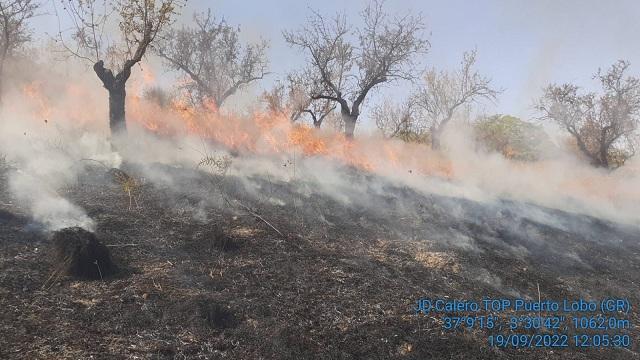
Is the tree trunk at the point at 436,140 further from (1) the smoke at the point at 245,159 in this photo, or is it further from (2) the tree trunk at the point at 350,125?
(2) the tree trunk at the point at 350,125

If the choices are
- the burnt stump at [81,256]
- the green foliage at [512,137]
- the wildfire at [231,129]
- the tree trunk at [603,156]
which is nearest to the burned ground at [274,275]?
the burnt stump at [81,256]

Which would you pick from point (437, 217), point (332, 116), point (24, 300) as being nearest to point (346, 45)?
point (437, 217)

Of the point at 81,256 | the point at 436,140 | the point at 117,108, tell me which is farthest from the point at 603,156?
the point at 81,256

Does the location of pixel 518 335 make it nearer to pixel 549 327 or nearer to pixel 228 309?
pixel 549 327

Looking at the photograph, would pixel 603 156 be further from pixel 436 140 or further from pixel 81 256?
pixel 81 256

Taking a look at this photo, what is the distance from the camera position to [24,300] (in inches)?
245

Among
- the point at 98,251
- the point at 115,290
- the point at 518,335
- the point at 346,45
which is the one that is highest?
the point at 346,45

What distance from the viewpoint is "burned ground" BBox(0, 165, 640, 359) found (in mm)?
6086

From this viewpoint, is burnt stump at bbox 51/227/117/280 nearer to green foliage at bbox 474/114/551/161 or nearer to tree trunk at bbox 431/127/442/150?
tree trunk at bbox 431/127/442/150

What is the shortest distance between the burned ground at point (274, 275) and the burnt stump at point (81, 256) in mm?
186

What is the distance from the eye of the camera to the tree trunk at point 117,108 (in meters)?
14.7

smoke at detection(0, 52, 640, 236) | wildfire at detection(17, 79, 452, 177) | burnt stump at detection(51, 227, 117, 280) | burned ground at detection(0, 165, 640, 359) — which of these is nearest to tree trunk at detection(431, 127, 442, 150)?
smoke at detection(0, 52, 640, 236)

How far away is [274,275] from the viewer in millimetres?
8219

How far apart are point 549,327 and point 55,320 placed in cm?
814
